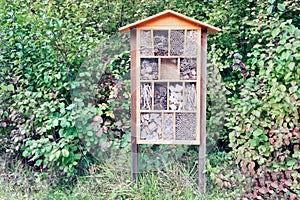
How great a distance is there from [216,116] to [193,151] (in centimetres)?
45

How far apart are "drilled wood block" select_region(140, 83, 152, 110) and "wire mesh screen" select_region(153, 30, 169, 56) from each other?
1.02 feet

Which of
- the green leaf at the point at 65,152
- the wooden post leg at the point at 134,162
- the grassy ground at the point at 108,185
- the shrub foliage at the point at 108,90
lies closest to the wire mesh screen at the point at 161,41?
the shrub foliage at the point at 108,90

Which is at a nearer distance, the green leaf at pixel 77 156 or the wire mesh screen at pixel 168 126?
the wire mesh screen at pixel 168 126

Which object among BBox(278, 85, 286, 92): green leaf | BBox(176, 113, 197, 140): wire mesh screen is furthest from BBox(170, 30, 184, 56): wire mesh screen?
BBox(278, 85, 286, 92): green leaf

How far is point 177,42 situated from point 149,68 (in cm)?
34

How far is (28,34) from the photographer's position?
391cm

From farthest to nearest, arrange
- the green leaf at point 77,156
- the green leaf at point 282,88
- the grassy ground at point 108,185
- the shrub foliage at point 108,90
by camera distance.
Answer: the green leaf at point 77,156 < the grassy ground at point 108,185 < the shrub foliage at point 108,90 < the green leaf at point 282,88

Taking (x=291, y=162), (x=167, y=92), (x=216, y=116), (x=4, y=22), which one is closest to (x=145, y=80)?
(x=167, y=92)

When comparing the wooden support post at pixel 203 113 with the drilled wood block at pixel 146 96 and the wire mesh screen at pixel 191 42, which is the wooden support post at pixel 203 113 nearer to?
the wire mesh screen at pixel 191 42

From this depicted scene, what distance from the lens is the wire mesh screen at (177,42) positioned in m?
3.12

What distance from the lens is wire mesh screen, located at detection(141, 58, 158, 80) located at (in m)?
3.15

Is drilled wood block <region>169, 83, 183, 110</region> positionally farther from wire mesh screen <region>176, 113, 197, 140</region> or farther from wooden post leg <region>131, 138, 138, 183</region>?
wooden post leg <region>131, 138, 138, 183</region>

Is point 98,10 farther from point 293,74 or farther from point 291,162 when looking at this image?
point 291,162

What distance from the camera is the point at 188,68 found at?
3.15 metres
